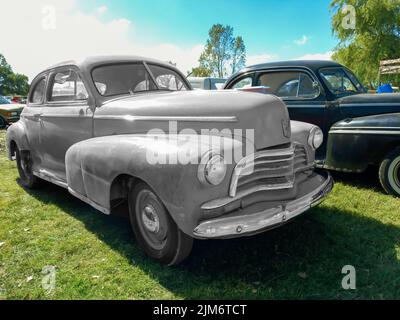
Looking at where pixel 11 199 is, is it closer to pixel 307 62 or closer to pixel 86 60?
pixel 86 60

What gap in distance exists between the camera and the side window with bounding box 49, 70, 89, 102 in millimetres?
3654

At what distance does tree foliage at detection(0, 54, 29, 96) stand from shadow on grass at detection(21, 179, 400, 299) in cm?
9099

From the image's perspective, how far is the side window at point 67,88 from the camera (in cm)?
365

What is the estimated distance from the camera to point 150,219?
2639 millimetres

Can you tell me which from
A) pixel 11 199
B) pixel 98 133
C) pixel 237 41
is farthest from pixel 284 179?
pixel 237 41

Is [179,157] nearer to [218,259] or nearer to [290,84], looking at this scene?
[218,259]

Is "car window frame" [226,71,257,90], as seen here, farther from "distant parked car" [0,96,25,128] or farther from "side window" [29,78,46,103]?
"distant parked car" [0,96,25,128]

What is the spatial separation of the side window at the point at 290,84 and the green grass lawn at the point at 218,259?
200cm

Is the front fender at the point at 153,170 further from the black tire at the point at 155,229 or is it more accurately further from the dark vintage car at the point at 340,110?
the dark vintage car at the point at 340,110

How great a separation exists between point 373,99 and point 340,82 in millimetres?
775

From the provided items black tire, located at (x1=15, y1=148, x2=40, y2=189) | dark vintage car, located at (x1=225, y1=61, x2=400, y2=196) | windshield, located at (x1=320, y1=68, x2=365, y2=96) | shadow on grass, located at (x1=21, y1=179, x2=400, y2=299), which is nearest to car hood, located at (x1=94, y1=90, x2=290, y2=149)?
dark vintage car, located at (x1=225, y1=61, x2=400, y2=196)

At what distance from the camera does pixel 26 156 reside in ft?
16.0
